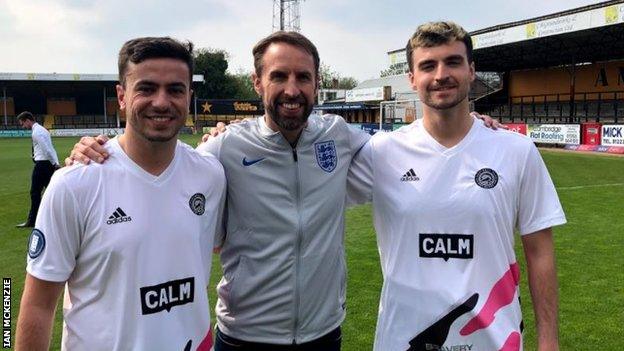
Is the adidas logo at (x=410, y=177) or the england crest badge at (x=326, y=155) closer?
the adidas logo at (x=410, y=177)

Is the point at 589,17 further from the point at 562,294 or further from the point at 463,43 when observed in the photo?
the point at 463,43

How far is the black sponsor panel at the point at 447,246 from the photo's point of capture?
2445mm

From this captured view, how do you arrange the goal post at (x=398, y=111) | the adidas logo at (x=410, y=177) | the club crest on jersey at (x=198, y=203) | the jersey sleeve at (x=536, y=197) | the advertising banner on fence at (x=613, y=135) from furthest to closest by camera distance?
1. the goal post at (x=398, y=111)
2. the advertising banner on fence at (x=613, y=135)
3. the adidas logo at (x=410, y=177)
4. the jersey sleeve at (x=536, y=197)
5. the club crest on jersey at (x=198, y=203)

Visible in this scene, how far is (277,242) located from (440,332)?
84 centimetres

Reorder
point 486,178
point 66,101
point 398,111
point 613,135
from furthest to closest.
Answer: point 66,101
point 398,111
point 613,135
point 486,178

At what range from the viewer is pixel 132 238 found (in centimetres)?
215

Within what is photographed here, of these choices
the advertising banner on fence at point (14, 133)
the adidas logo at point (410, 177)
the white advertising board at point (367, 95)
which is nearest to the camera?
the adidas logo at point (410, 177)

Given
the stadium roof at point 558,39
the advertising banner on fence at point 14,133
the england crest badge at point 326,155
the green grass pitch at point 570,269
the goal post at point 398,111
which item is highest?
the stadium roof at point 558,39

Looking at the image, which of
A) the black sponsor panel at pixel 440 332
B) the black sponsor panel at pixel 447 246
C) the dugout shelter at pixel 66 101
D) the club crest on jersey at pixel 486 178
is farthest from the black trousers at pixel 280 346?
the dugout shelter at pixel 66 101

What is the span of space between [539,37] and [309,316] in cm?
2746

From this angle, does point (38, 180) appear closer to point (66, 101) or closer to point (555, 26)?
point (555, 26)

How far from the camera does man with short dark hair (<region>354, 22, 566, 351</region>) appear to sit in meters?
2.43

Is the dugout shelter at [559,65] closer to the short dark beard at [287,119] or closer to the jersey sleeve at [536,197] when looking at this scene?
the jersey sleeve at [536,197]

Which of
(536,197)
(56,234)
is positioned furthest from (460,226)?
(56,234)
